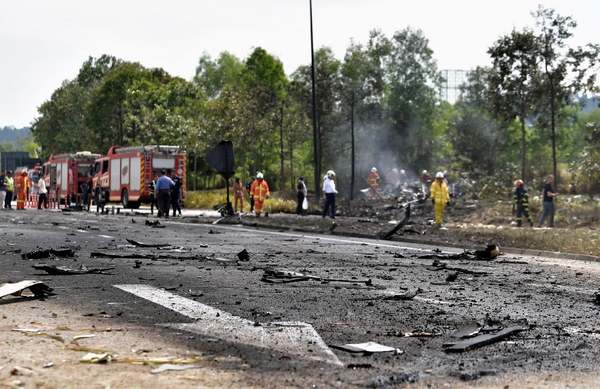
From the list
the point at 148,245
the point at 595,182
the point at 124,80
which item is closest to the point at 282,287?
the point at 148,245

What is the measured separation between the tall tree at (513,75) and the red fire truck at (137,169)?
16.3 metres

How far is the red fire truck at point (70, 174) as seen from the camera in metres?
55.6

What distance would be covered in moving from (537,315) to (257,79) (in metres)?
72.0

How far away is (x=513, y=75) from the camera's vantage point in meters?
45.1

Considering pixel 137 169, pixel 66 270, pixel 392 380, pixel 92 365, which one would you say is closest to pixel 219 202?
pixel 137 169

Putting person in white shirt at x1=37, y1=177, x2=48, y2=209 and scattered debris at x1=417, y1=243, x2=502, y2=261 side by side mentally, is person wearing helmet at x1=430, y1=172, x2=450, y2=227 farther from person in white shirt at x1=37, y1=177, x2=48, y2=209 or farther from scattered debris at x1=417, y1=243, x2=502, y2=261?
person in white shirt at x1=37, y1=177, x2=48, y2=209

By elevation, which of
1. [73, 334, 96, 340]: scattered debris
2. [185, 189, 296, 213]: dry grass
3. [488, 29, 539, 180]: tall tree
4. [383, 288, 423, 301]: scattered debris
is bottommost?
[383, 288, 423, 301]: scattered debris

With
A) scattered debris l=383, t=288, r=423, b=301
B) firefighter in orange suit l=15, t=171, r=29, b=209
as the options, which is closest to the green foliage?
firefighter in orange suit l=15, t=171, r=29, b=209

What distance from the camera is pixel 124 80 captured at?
290 ft

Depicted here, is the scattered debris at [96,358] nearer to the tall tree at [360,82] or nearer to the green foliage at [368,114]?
the green foliage at [368,114]

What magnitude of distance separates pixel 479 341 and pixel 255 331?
178cm

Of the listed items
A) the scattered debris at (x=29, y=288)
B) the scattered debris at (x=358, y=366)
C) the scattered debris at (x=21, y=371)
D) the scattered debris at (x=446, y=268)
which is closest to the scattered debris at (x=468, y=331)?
the scattered debris at (x=358, y=366)

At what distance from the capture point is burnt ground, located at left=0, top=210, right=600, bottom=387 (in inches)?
244

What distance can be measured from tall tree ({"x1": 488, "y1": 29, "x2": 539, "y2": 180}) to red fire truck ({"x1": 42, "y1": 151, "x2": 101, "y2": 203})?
2392 cm
